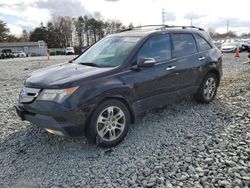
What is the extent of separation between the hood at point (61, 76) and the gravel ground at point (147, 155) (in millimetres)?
1074

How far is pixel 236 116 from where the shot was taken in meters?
5.31

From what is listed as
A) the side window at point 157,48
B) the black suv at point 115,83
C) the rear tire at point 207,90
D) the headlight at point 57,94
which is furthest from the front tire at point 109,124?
the rear tire at point 207,90

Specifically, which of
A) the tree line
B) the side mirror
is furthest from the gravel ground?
the tree line

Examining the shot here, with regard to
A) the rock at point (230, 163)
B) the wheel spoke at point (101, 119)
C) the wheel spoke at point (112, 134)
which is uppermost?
the wheel spoke at point (101, 119)

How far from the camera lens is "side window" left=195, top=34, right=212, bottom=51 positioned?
5864mm

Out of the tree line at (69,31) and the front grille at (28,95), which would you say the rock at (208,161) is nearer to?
the front grille at (28,95)

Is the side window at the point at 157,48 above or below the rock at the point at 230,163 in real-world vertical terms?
above

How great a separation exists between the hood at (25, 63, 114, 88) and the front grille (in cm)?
7

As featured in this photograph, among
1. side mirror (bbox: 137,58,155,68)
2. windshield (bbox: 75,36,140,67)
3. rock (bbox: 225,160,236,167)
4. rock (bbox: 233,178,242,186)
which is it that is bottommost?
rock (bbox: 233,178,242,186)

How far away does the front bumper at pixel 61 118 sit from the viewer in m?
3.66

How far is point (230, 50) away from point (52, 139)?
25.5 metres

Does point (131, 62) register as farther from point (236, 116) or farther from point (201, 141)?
point (236, 116)

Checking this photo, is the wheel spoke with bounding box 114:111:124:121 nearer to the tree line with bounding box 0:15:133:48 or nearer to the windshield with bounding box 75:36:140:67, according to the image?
the windshield with bounding box 75:36:140:67

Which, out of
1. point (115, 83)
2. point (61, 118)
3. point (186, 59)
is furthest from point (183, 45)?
point (61, 118)
